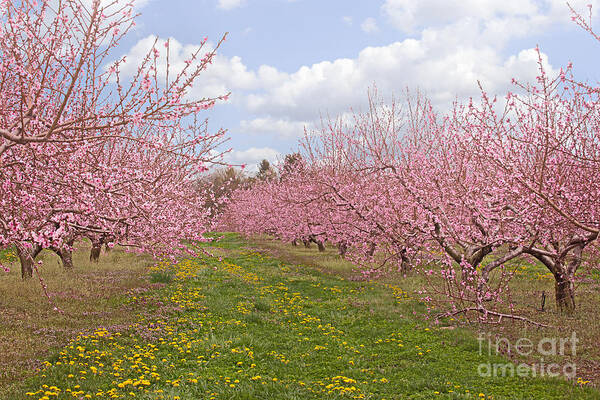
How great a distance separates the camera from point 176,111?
24.6ft

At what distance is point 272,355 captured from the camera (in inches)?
364

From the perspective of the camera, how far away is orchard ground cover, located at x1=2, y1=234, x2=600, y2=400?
729 cm

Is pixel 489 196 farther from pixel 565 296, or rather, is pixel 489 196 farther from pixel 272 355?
pixel 272 355

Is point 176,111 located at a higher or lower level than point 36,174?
higher

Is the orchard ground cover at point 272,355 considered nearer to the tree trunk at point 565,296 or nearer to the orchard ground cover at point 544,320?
the orchard ground cover at point 544,320

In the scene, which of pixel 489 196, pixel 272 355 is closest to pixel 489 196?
pixel 489 196

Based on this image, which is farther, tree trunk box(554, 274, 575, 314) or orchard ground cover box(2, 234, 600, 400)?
tree trunk box(554, 274, 575, 314)

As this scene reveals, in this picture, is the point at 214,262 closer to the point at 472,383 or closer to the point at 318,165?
the point at 318,165

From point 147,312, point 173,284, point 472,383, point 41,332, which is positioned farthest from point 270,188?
point 472,383

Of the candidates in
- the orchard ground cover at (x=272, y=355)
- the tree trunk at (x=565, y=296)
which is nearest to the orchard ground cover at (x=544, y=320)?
the tree trunk at (x=565, y=296)

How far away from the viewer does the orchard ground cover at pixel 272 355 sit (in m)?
7.29

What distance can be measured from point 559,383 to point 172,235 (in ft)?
31.5

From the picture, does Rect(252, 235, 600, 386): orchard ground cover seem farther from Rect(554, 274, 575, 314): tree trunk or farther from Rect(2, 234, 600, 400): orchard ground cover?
Rect(2, 234, 600, 400): orchard ground cover

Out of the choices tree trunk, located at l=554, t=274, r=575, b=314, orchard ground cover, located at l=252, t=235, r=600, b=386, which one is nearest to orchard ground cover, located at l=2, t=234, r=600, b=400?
orchard ground cover, located at l=252, t=235, r=600, b=386
